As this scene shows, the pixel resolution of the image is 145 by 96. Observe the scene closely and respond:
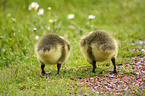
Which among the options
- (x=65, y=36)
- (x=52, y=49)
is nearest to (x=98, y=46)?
(x=52, y=49)

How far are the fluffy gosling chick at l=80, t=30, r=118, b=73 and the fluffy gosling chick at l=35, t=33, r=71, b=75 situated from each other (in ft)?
1.42

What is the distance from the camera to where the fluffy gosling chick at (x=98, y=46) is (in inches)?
170

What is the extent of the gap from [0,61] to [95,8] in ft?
19.9

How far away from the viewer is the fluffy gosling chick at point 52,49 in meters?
4.31

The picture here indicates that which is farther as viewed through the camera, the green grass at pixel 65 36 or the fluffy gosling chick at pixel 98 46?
the fluffy gosling chick at pixel 98 46

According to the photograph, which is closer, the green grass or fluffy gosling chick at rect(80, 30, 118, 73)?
the green grass

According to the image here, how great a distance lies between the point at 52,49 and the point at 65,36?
127 inches

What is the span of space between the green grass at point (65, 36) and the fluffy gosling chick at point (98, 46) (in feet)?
1.51

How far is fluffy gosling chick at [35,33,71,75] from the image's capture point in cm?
431

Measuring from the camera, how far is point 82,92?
3877 mm

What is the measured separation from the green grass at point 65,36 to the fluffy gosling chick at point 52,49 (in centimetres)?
37

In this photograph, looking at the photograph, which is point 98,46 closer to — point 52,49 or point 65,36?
point 52,49

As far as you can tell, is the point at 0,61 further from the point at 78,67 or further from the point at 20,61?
the point at 78,67

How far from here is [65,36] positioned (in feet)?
24.7
